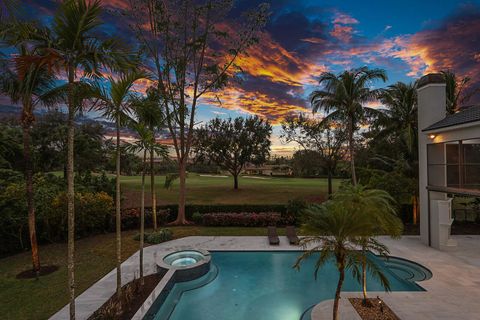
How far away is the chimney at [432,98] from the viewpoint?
12874mm

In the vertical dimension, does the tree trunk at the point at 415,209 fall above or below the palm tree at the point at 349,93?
below

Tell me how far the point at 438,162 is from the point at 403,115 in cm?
824

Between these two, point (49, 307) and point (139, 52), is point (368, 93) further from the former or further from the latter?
point (49, 307)

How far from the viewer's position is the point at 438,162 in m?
12.9

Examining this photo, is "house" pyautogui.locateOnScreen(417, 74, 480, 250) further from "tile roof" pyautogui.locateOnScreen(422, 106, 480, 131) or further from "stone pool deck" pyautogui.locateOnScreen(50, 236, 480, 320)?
"stone pool deck" pyautogui.locateOnScreen(50, 236, 480, 320)

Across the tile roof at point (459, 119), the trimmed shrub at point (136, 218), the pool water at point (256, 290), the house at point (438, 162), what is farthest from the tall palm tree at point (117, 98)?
the house at point (438, 162)

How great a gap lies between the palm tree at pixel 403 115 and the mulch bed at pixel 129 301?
18.3 m

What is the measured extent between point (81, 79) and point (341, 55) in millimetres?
18301

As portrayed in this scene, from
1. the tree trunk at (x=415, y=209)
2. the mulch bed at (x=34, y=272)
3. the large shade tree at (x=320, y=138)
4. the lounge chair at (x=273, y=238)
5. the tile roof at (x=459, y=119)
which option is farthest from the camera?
the large shade tree at (x=320, y=138)

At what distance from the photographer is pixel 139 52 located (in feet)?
19.0

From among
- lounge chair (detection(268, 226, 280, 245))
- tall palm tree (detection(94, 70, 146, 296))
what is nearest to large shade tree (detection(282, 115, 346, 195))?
lounge chair (detection(268, 226, 280, 245))

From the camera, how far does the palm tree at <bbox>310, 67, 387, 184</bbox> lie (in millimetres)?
17859

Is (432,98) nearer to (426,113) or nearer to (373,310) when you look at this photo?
(426,113)

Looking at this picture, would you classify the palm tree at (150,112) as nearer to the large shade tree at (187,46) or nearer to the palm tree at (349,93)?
the large shade tree at (187,46)
